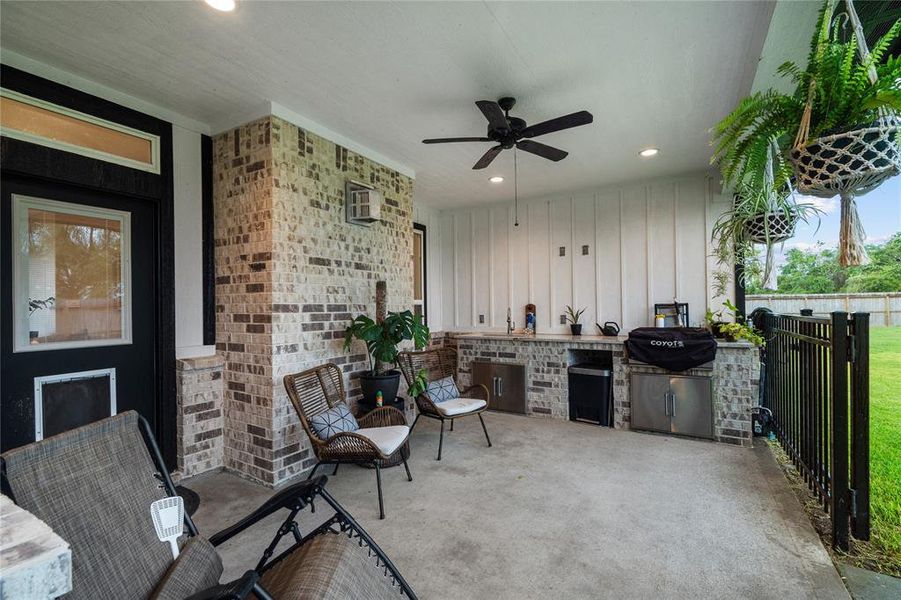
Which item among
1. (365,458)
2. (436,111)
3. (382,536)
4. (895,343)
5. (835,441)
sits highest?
(436,111)

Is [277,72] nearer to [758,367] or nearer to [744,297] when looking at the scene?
[758,367]

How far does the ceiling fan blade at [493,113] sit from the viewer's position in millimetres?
2584

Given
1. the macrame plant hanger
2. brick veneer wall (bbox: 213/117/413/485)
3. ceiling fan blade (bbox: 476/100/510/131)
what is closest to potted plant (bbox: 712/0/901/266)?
the macrame plant hanger

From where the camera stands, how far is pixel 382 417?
338 cm

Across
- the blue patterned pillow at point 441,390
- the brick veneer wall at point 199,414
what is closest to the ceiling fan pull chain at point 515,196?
the blue patterned pillow at point 441,390

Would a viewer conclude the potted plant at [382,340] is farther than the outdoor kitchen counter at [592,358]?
No

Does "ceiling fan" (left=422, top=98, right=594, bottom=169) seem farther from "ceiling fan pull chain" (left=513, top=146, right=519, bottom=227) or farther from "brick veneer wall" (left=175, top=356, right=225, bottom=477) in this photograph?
"brick veneer wall" (left=175, top=356, right=225, bottom=477)

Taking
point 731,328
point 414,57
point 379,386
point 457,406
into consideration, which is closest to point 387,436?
point 379,386

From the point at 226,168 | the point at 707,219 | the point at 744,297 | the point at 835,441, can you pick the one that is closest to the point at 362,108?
the point at 226,168

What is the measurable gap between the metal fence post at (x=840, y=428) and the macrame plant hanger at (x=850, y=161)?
1112mm

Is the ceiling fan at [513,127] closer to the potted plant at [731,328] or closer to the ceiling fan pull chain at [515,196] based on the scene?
the ceiling fan pull chain at [515,196]

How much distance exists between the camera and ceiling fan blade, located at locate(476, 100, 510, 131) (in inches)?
102

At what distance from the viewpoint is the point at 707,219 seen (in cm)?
A: 485

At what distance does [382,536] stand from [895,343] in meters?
3.25
